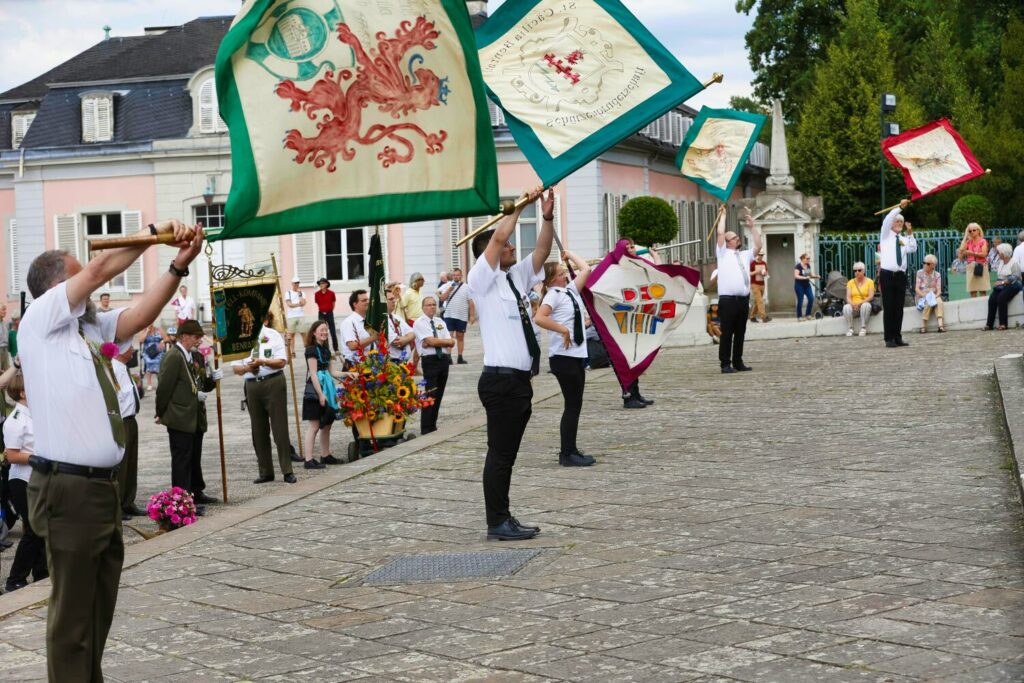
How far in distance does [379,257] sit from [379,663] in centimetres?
970

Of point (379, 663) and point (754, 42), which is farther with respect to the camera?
point (754, 42)

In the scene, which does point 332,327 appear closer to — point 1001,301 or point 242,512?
point 1001,301

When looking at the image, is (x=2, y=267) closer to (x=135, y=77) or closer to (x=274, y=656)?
(x=135, y=77)

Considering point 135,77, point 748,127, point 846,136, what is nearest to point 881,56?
point 846,136

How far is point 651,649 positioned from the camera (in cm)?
632

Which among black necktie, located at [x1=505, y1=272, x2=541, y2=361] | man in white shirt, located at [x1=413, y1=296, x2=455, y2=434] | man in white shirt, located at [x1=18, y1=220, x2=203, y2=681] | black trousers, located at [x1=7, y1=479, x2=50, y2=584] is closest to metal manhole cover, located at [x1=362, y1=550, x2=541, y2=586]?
black necktie, located at [x1=505, y1=272, x2=541, y2=361]

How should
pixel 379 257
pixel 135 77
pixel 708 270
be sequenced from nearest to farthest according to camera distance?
1. pixel 379 257
2. pixel 135 77
3. pixel 708 270

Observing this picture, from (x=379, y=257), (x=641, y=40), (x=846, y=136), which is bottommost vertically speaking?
(x=379, y=257)

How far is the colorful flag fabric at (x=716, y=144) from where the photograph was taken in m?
16.4

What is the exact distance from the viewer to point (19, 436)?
10875 mm

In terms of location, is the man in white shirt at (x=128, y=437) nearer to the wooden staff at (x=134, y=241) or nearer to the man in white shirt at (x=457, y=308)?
the man in white shirt at (x=457, y=308)

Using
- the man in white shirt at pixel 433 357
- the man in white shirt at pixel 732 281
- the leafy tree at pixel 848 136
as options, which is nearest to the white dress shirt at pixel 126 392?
the man in white shirt at pixel 433 357

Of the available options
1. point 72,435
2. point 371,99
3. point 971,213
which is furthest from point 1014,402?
point 971,213

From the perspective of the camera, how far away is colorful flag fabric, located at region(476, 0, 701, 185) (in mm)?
9391
